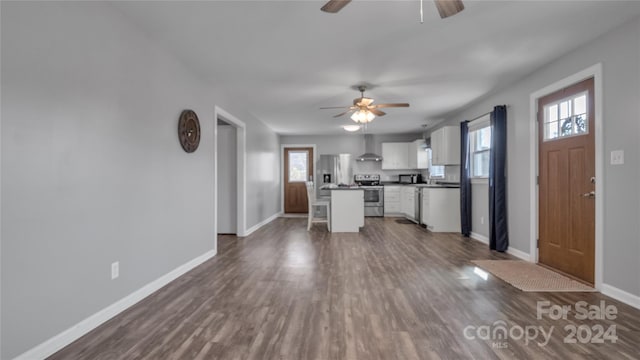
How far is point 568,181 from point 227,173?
16.6 ft

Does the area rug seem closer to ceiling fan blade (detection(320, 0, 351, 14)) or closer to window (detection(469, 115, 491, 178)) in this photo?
window (detection(469, 115, 491, 178))

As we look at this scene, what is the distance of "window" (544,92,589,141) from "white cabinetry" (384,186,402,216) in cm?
457

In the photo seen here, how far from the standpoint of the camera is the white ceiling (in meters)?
2.29

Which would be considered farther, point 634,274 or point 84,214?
point 634,274

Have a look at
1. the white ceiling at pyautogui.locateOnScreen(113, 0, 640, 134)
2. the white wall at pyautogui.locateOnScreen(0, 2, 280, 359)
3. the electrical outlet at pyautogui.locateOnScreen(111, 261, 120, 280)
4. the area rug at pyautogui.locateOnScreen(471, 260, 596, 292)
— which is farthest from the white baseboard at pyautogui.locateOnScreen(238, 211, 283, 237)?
the area rug at pyautogui.locateOnScreen(471, 260, 596, 292)

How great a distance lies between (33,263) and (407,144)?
7.97 m

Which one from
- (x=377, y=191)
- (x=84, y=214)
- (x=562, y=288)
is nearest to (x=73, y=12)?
(x=84, y=214)

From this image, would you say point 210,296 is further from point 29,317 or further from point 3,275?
point 3,275

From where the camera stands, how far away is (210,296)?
2643 millimetres

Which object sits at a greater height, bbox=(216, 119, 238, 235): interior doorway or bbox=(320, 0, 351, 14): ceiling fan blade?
bbox=(320, 0, 351, 14): ceiling fan blade

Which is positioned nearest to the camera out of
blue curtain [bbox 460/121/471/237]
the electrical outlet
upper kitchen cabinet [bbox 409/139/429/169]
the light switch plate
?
the electrical outlet

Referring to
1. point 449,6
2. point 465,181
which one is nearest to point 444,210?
point 465,181

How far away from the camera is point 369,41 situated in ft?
9.21

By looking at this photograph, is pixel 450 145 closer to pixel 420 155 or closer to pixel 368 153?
pixel 420 155
